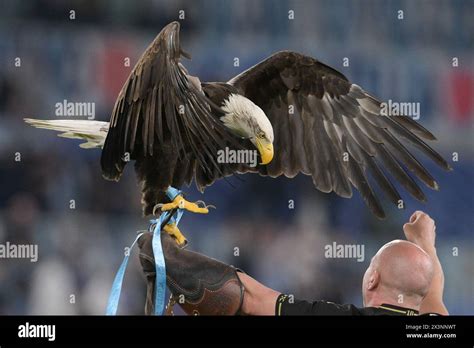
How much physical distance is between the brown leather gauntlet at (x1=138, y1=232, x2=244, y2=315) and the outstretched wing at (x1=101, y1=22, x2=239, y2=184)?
2.36ft

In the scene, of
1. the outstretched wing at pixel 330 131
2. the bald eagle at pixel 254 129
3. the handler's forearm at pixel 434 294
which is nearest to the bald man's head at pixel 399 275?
the handler's forearm at pixel 434 294

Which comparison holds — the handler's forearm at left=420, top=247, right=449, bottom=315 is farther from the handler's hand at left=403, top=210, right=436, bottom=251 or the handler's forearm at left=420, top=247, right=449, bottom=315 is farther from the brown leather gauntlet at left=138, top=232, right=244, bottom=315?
the brown leather gauntlet at left=138, top=232, right=244, bottom=315

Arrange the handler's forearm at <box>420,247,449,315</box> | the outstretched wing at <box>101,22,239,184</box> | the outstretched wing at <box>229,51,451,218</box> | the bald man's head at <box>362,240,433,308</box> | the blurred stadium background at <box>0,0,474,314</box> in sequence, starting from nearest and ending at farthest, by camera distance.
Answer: the bald man's head at <box>362,240,433,308</box> → the handler's forearm at <box>420,247,449,315</box> → the outstretched wing at <box>101,22,239,184</box> → the outstretched wing at <box>229,51,451,218</box> → the blurred stadium background at <box>0,0,474,314</box>

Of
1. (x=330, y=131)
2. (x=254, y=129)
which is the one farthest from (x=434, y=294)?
(x=330, y=131)

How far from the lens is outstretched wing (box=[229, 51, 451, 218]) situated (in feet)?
12.3

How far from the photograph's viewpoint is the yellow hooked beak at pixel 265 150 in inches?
137

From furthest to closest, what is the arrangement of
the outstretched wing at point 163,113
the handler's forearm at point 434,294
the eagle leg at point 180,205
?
the outstretched wing at point 163,113, the eagle leg at point 180,205, the handler's forearm at point 434,294

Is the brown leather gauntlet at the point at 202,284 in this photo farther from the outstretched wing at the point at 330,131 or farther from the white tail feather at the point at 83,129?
the outstretched wing at the point at 330,131

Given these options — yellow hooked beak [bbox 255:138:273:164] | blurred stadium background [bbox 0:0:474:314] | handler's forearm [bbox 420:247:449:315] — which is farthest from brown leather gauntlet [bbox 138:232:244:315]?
blurred stadium background [bbox 0:0:474:314]

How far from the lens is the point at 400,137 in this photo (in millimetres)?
3838

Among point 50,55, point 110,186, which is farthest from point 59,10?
point 110,186

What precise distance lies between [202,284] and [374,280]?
52 centimetres

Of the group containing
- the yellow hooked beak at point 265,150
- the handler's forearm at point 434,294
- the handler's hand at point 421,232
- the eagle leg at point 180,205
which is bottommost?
the handler's forearm at point 434,294

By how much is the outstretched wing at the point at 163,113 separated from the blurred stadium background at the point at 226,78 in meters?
0.99
